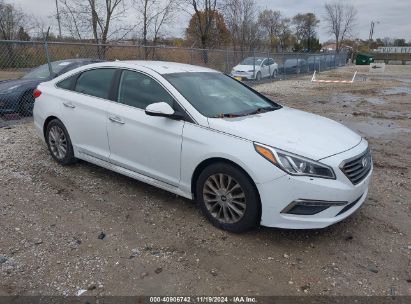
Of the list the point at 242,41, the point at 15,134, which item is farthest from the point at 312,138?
the point at 242,41

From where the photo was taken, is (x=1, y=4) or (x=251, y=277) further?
(x=1, y=4)

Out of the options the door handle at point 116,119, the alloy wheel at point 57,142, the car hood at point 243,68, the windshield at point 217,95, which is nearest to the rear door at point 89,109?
the door handle at point 116,119

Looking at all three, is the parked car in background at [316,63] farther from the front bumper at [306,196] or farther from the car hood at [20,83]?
the front bumper at [306,196]

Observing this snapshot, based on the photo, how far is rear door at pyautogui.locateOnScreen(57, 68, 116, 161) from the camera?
15.1ft

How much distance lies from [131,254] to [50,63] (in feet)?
24.6

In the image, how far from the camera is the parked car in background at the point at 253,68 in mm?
19797

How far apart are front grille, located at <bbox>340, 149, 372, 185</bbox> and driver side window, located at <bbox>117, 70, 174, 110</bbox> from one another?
6.12 feet

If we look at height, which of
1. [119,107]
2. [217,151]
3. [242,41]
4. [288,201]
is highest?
[242,41]

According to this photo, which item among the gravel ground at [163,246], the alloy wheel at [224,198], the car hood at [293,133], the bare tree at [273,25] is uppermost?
the bare tree at [273,25]

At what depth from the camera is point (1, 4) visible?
2597 cm

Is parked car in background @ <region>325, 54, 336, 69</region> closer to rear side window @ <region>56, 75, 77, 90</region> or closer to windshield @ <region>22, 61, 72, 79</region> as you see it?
windshield @ <region>22, 61, 72, 79</region>

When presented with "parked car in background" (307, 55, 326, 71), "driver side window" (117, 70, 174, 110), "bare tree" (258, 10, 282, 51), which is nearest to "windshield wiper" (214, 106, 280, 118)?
"driver side window" (117, 70, 174, 110)

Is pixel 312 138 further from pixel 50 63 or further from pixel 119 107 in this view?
pixel 50 63

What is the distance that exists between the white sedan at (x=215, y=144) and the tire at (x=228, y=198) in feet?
0.03
